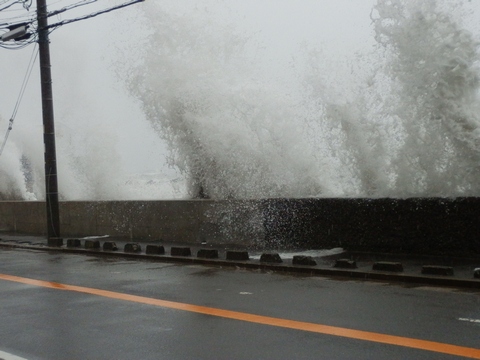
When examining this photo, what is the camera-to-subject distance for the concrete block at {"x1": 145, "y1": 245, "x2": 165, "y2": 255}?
1309cm

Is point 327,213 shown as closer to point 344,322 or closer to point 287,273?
point 287,273

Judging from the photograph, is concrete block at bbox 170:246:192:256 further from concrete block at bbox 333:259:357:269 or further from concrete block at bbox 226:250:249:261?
concrete block at bbox 333:259:357:269

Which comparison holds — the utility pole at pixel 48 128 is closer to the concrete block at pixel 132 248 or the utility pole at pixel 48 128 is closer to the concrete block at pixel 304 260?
the concrete block at pixel 132 248

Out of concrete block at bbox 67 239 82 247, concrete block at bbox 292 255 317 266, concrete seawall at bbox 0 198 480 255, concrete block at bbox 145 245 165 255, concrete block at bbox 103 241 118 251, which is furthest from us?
concrete block at bbox 67 239 82 247

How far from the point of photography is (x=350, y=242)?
11.6m

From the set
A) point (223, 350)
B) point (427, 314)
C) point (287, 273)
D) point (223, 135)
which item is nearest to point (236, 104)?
point (223, 135)

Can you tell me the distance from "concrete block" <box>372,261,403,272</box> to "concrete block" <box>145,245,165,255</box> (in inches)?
202

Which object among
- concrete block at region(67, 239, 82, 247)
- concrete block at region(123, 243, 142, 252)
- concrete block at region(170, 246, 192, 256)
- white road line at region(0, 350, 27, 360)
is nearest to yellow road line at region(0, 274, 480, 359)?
white road line at region(0, 350, 27, 360)

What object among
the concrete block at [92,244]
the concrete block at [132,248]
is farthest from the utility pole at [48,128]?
the concrete block at [132,248]

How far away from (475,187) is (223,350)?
6709mm

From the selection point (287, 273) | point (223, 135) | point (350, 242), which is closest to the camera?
point (287, 273)

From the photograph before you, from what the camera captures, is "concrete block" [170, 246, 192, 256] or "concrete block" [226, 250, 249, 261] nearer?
"concrete block" [226, 250, 249, 261]

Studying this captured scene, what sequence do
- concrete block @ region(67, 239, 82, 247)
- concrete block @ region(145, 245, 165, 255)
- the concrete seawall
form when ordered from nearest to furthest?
the concrete seawall
concrete block @ region(145, 245, 165, 255)
concrete block @ region(67, 239, 82, 247)

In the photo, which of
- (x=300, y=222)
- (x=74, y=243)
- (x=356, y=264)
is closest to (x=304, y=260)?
(x=356, y=264)
